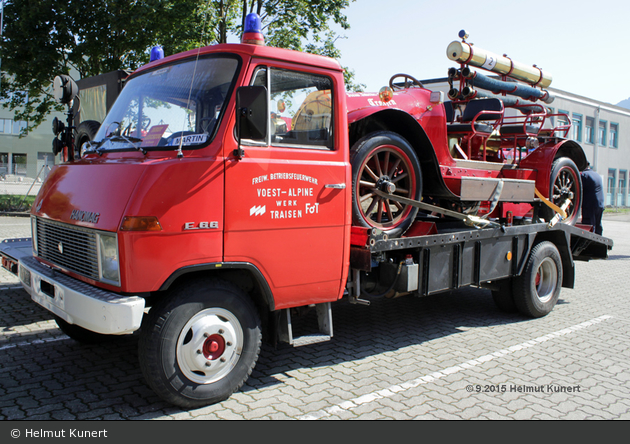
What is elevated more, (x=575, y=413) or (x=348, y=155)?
(x=348, y=155)

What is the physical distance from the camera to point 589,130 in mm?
37938

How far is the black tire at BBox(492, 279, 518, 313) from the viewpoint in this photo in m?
6.48

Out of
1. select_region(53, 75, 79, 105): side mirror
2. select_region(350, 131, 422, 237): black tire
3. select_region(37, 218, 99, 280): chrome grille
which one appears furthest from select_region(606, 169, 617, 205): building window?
select_region(37, 218, 99, 280): chrome grille

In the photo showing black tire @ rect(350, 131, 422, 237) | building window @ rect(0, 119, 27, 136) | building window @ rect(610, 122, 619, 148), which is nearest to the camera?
black tire @ rect(350, 131, 422, 237)

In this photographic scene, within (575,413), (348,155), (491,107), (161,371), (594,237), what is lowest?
(575,413)

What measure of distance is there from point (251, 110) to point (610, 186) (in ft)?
148

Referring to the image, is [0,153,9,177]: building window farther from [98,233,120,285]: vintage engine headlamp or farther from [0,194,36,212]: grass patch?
[98,233,120,285]: vintage engine headlamp

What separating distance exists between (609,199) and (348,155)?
42.4 meters

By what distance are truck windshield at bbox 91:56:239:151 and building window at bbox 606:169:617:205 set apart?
42720 millimetres

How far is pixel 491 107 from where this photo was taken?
6531 mm

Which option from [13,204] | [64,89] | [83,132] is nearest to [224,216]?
[83,132]

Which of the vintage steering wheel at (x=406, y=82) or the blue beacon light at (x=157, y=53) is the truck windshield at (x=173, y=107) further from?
the vintage steering wheel at (x=406, y=82)
